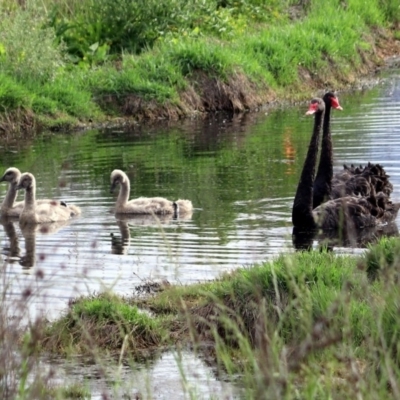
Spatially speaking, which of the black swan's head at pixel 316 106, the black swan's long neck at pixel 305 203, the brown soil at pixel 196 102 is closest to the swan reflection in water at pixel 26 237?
the black swan's long neck at pixel 305 203

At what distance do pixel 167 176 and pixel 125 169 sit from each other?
665 mm

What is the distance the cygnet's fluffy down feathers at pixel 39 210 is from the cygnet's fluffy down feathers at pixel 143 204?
53cm

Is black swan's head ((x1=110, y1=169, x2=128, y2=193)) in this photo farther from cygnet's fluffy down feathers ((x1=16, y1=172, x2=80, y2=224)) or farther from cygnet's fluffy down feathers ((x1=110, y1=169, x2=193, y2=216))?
cygnet's fluffy down feathers ((x1=16, y1=172, x2=80, y2=224))

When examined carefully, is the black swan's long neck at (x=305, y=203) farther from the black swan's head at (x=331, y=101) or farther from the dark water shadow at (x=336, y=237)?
the black swan's head at (x=331, y=101)

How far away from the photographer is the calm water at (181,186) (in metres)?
9.55

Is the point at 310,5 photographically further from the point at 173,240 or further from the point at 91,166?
the point at 173,240

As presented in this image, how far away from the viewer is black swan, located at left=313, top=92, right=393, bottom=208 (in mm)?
11984

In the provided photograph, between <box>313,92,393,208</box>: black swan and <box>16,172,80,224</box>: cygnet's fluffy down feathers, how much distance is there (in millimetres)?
2506

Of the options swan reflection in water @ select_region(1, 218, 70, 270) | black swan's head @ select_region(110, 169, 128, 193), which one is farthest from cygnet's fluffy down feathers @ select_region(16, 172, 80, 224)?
black swan's head @ select_region(110, 169, 128, 193)

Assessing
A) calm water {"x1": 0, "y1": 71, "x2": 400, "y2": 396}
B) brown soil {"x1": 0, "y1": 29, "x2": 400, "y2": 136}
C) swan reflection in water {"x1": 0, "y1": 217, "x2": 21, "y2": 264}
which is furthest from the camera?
brown soil {"x1": 0, "y1": 29, "x2": 400, "y2": 136}

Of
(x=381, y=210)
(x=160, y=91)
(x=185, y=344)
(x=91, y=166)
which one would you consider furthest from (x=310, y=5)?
(x=185, y=344)

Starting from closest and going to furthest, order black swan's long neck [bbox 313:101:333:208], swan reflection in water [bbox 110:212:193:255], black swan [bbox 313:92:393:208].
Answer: swan reflection in water [bbox 110:212:193:255] → black swan [bbox 313:92:393:208] → black swan's long neck [bbox 313:101:333:208]

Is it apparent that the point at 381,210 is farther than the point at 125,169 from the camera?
No

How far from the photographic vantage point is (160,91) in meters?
18.9
